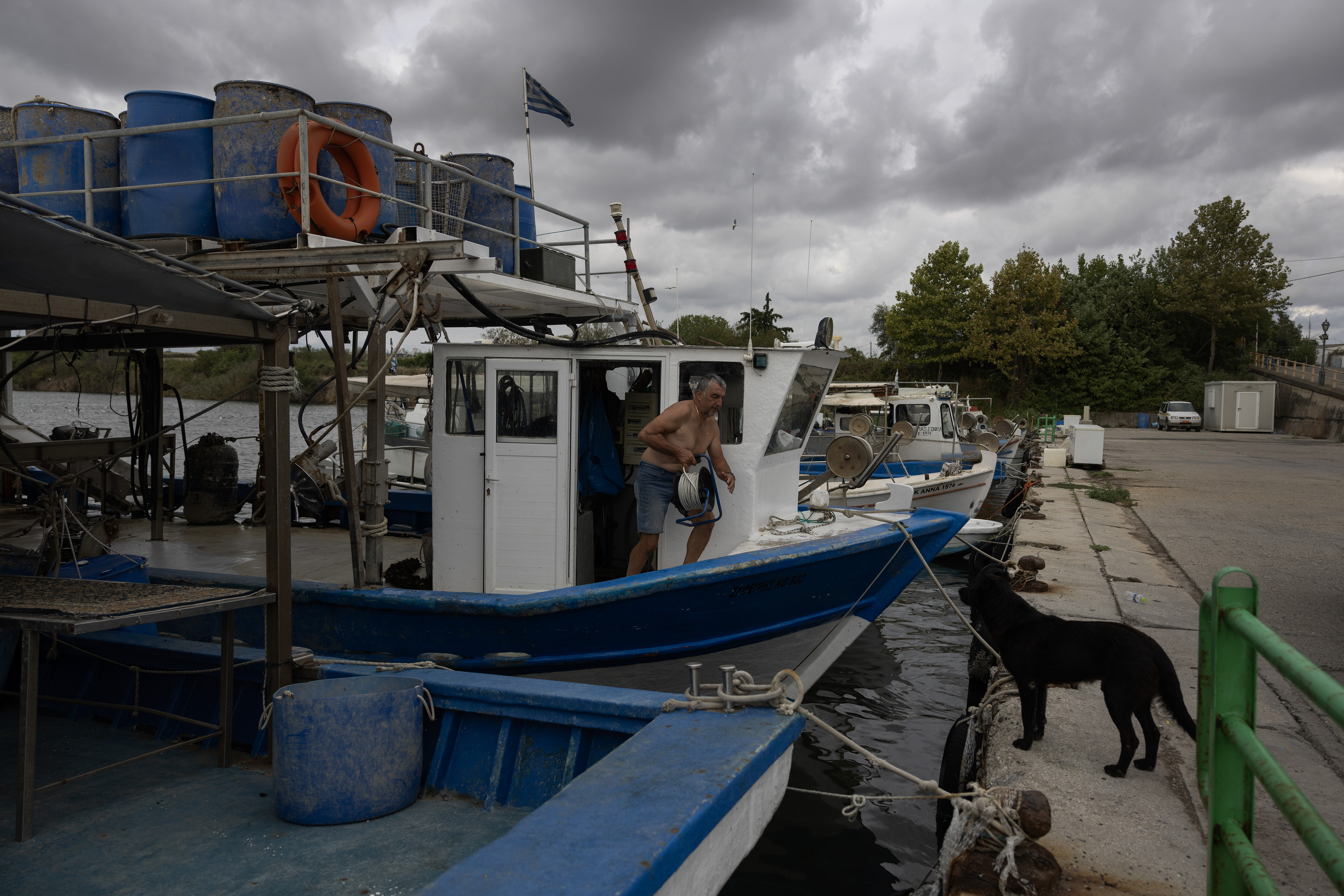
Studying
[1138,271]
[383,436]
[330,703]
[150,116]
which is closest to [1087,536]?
[383,436]

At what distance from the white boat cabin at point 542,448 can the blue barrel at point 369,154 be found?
1114 mm

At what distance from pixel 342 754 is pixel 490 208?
4573 mm

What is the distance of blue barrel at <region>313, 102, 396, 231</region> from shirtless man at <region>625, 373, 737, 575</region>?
2.40 meters

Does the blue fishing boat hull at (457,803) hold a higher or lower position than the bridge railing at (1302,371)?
lower

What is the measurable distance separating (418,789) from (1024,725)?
2.88 m

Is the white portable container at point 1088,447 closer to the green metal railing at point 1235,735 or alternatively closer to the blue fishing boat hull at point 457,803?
the blue fishing boat hull at point 457,803

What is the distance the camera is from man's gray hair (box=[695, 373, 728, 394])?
541 centimetres

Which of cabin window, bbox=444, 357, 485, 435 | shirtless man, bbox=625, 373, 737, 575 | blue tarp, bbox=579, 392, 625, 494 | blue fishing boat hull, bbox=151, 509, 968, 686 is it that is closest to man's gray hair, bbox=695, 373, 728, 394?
shirtless man, bbox=625, 373, 737, 575

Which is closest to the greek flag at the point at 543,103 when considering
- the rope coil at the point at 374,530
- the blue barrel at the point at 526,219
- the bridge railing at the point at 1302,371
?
the blue barrel at the point at 526,219

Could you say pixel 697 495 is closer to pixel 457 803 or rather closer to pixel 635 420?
pixel 635 420

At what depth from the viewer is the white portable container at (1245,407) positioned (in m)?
41.7

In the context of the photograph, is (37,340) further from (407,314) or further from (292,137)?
(407,314)

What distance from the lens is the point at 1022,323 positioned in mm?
48875

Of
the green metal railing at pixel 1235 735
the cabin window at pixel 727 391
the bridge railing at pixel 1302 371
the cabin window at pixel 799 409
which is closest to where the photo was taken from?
the green metal railing at pixel 1235 735
